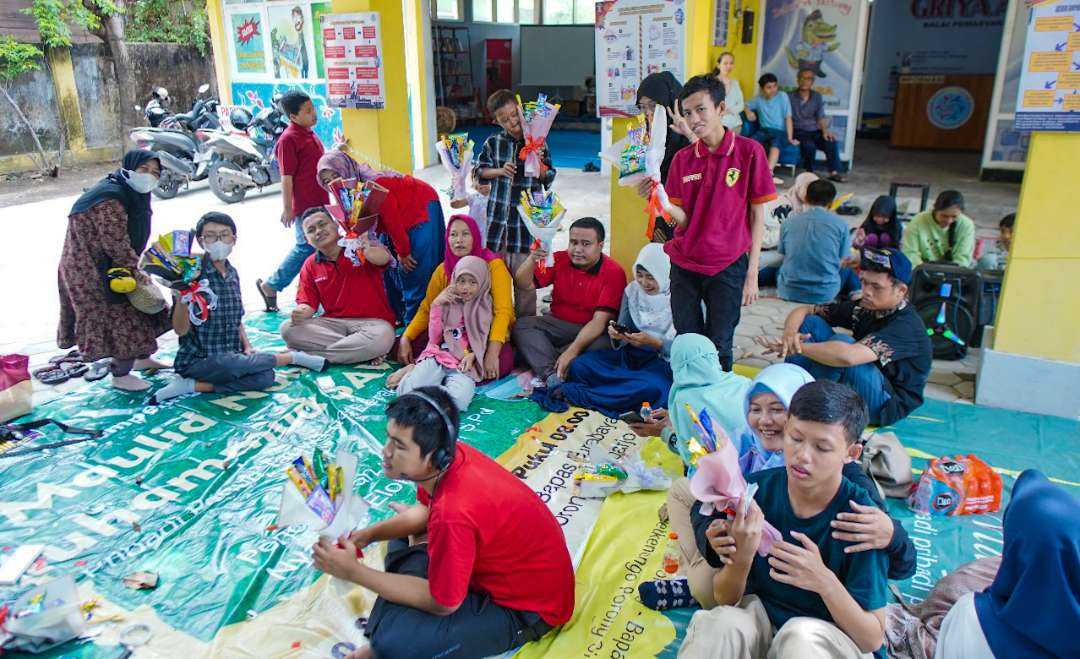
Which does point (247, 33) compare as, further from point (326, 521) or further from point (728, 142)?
point (326, 521)

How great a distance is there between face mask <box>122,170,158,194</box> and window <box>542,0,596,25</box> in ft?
48.2

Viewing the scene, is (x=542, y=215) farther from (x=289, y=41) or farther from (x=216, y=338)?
(x=289, y=41)

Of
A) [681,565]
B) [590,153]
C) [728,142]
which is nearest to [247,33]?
[590,153]

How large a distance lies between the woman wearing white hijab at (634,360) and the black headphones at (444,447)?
73.6 inches

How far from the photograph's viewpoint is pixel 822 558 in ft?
6.00

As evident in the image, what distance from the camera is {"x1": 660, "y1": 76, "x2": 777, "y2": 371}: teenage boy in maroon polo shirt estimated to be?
10.6ft

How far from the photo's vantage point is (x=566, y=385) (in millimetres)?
4000

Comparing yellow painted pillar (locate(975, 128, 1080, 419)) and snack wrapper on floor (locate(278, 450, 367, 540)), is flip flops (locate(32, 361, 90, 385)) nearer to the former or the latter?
snack wrapper on floor (locate(278, 450, 367, 540))

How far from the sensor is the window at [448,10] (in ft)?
49.5

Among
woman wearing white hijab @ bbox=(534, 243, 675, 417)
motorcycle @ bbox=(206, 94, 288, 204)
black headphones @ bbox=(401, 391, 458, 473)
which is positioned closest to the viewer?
black headphones @ bbox=(401, 391, 458, 473)

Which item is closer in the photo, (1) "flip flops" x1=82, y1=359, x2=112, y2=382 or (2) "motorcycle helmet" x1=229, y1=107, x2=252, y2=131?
(1) "flip flops" x1=82, y1=359, x2=112, y2=382

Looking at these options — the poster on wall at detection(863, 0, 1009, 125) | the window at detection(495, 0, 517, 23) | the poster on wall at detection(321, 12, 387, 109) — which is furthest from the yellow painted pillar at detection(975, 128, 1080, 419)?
the window at detection(495, 0, 517, 23)

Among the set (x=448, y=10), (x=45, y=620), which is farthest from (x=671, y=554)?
(x=448, y=10)

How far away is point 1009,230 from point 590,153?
28.5ft
